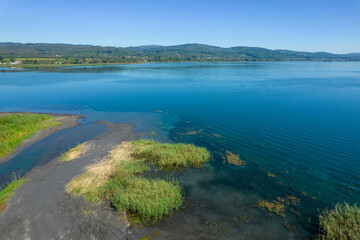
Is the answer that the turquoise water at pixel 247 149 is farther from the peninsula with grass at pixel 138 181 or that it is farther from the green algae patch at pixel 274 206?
the peninsula with grass at pixel 138 181

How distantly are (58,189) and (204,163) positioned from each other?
13.6 meters

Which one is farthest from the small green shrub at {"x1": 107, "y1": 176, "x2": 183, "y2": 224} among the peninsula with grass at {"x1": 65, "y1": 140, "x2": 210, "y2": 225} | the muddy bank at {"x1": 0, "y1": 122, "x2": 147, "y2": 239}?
the muddy bank at {"x1": 0, "y1": 122, "x2": 147, "y2": 239}

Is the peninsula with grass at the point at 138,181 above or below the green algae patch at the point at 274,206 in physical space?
above

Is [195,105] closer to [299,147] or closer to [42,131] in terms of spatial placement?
[299,147]

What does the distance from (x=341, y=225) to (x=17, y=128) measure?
126ft

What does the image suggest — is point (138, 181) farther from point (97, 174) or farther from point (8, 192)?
point (8, 192)

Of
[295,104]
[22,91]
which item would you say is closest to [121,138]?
[295,104]

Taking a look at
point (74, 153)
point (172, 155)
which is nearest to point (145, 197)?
point (172, 155)

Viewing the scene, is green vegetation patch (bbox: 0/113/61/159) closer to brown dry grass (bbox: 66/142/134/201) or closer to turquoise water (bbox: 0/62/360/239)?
turquoise water (bbox: 0/62/360/239)

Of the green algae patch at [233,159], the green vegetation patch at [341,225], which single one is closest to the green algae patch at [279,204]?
the green vegetation patch at [341,225]

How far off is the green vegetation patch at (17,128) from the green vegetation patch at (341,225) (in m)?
31.7

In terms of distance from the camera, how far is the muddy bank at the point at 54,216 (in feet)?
41.0

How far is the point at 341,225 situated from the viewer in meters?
12.2

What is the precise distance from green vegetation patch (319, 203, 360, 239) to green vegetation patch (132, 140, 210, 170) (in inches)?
440
